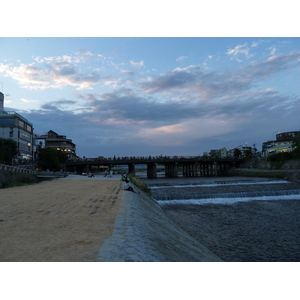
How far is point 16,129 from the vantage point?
6738 centimetres

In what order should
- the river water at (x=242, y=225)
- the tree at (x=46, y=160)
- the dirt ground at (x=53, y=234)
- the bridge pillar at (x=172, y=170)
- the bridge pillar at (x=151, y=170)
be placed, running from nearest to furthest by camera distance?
the dirt ground at (x=53, y=234) < the river water at (x=242, y=225) < the tree at (x=46, y=160) < the bridge pillar at (x=151, y=170) < the bridge pillar at (x=172, y=170)

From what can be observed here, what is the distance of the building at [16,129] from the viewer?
6631 cm

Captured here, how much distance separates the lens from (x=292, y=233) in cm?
1419

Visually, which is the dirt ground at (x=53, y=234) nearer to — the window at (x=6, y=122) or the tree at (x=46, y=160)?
the tree at (x=46, y=160)

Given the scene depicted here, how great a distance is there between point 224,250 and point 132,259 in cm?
827

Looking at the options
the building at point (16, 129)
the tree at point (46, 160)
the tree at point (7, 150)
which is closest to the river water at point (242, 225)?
the tree at point (7, 150)

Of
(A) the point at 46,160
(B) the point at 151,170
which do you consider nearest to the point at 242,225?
(A) the point at 46,160

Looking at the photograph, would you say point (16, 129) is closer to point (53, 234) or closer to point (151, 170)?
point (151, 170)

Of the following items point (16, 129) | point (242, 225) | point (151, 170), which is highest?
point (16, 129)

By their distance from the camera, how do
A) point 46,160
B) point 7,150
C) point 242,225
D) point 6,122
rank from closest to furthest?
point 242,225, point 7,150, point 46,160, point 6,122

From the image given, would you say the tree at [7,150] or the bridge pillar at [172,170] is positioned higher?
the tree at [7,150]

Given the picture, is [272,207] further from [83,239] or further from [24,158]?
[24,158]

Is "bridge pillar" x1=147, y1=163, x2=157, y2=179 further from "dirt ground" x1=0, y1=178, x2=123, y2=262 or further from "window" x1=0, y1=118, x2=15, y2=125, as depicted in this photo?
"dirt ground" x1=0, y1=178, x2=123, y2=262

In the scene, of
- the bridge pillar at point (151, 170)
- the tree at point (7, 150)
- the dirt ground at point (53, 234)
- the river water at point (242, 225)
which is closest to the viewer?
the dirt ground at point (53, 234)
